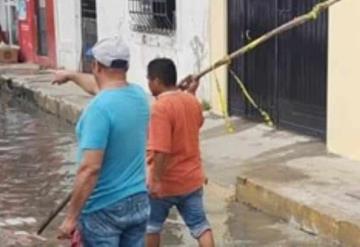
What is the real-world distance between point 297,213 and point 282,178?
878 millimetres

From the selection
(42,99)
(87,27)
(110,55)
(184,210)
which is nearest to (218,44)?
(42,99)

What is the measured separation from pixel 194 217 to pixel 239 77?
6.14 metres

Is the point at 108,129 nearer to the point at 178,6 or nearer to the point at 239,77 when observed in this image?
the point at 239,77

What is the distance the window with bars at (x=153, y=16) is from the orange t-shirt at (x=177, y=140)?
8.08 m

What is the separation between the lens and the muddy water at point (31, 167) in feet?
27.6

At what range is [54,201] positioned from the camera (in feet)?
29.1

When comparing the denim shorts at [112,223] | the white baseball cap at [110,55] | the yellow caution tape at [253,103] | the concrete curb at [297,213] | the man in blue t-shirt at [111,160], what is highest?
the white baseball cap at [110,55]

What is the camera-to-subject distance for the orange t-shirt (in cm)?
567

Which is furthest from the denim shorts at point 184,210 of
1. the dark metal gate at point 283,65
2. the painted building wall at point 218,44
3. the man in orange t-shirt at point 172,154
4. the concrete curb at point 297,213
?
the painted building wall at point 218,44

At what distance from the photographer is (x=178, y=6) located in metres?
13.5

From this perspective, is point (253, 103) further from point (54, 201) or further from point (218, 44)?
point (54, 201)

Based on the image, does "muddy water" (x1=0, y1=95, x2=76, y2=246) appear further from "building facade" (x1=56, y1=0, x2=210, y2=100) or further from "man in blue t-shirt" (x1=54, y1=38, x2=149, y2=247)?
"man in blue t-shirt" (x1=54, y1=38, x2=149, y2=247)

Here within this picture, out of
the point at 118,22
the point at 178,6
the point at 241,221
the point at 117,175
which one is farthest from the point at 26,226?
the point at 118,22

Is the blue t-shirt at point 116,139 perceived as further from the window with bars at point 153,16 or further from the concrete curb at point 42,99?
the window with bars at point 153,16
